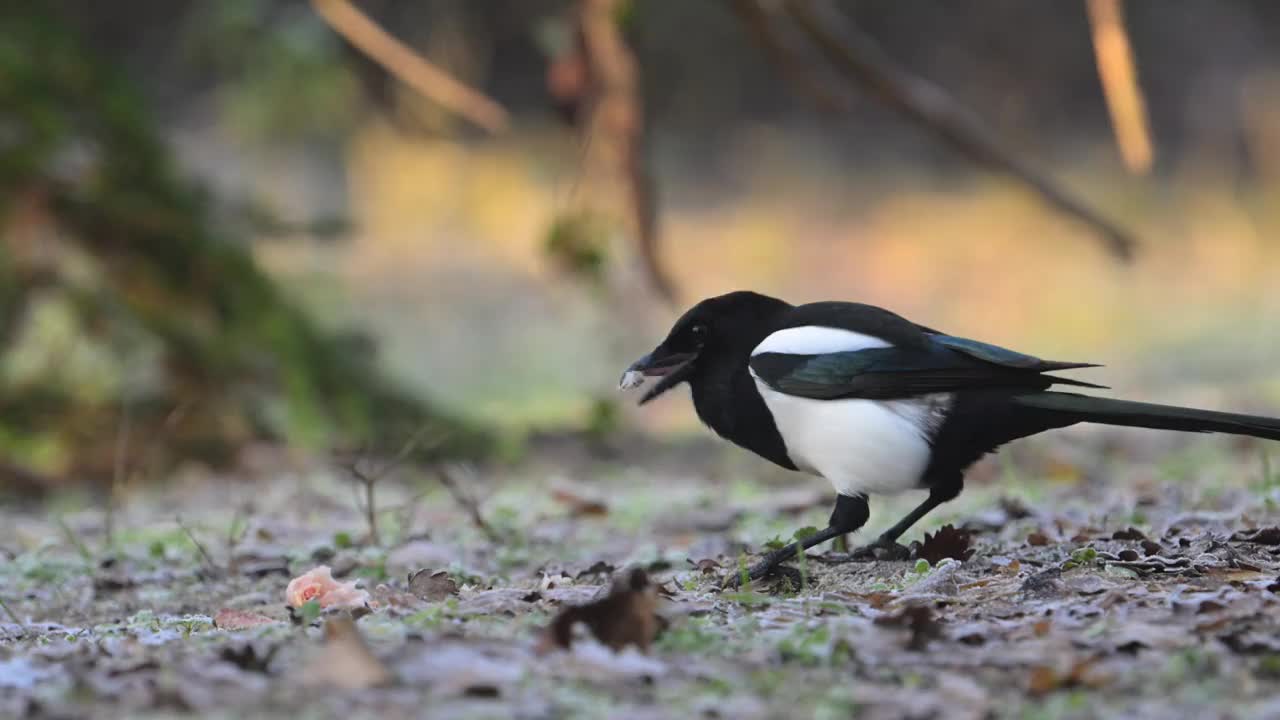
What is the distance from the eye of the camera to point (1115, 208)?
55.0 feet

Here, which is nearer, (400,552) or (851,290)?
(400,552)

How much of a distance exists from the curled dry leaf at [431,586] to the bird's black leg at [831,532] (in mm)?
613

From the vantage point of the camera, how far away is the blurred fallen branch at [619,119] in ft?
21.6

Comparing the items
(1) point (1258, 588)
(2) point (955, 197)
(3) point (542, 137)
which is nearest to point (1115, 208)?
(2) point (955, 197)

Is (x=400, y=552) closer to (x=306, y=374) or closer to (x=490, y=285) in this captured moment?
(x=306, y=374)

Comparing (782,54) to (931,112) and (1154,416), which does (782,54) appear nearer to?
(931,112)

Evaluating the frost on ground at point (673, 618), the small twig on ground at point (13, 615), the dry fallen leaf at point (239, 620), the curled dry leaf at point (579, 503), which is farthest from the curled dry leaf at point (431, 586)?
the curled dry leaf at point (579, 503)

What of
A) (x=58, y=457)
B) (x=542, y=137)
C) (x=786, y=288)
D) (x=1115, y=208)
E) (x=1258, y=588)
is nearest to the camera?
(x=1258, y=588)

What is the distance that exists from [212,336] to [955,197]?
11.7m

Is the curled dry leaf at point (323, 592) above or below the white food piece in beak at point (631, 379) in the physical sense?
below

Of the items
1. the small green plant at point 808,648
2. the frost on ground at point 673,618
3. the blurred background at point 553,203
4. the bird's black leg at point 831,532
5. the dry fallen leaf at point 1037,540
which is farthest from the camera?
the blurred background at point 553,203

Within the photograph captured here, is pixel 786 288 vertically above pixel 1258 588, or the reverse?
pixel 786 288

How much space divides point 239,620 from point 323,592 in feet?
→ 0.68

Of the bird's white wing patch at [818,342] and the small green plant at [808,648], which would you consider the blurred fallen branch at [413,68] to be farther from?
the small green plant at [808,648]
